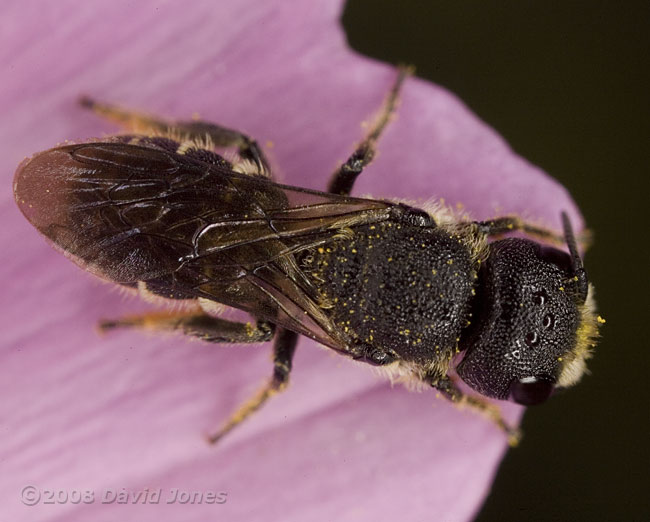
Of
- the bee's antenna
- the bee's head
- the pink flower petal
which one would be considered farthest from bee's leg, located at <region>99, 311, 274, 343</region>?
the bee's antenna

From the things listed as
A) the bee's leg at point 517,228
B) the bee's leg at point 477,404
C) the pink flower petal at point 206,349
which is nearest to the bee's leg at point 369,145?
the pink flower petal at point 206,349

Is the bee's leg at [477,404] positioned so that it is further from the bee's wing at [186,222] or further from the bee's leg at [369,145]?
the bee's leg at [369,145]

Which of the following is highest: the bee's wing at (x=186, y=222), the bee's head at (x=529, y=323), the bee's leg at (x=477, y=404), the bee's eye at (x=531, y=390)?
the bee's wing at (x=186, y=222)

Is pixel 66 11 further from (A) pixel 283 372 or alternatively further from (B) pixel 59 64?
(A) pixel 283 372

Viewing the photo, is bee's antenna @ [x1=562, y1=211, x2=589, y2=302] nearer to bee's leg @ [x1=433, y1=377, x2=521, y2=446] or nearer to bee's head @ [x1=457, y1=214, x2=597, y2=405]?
bee's head @ [x1=457, y1=214, x2=597, y2=405]

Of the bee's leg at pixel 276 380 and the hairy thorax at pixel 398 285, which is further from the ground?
the hairy thorax at pixel 398 285

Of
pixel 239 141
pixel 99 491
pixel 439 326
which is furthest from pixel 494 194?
pixel 99 491
